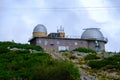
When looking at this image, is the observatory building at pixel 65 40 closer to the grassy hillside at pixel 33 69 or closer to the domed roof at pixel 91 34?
the domed roof at pixel 91 34

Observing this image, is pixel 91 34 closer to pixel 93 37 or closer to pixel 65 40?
pixel 93 37

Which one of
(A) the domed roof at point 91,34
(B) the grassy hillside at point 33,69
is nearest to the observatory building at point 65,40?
(A) the domed roof at point 91,34

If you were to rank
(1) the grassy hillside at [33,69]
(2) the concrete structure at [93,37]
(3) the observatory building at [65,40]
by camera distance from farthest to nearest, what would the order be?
1. (2) the concrete structure at [93,37]
2. (3) the observatory building at [65,40]
3. (1) the grassy hillside at [33,69]

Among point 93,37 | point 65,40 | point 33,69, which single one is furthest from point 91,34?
point 33,69

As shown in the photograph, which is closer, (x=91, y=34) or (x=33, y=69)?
(x=33, y=69)

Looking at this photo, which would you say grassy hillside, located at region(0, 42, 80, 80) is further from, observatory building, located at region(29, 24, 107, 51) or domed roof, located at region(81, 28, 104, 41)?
domed roof, located at region(81, 28, 104, 41)

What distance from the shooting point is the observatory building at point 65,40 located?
83938mm

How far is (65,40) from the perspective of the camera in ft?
281

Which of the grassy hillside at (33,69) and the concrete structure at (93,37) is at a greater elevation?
the concrete structure at (93,37)

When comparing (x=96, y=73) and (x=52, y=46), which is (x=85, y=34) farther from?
(x=96, y=73)

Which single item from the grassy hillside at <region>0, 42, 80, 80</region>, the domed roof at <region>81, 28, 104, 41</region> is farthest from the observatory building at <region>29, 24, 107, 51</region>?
the grassy hillside at <region>0, 42, 80, 80</region>

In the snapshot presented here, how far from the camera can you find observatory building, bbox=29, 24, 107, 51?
83.9 m

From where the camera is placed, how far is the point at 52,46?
275 ft

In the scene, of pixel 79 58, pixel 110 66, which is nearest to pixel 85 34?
pixel 79 58
